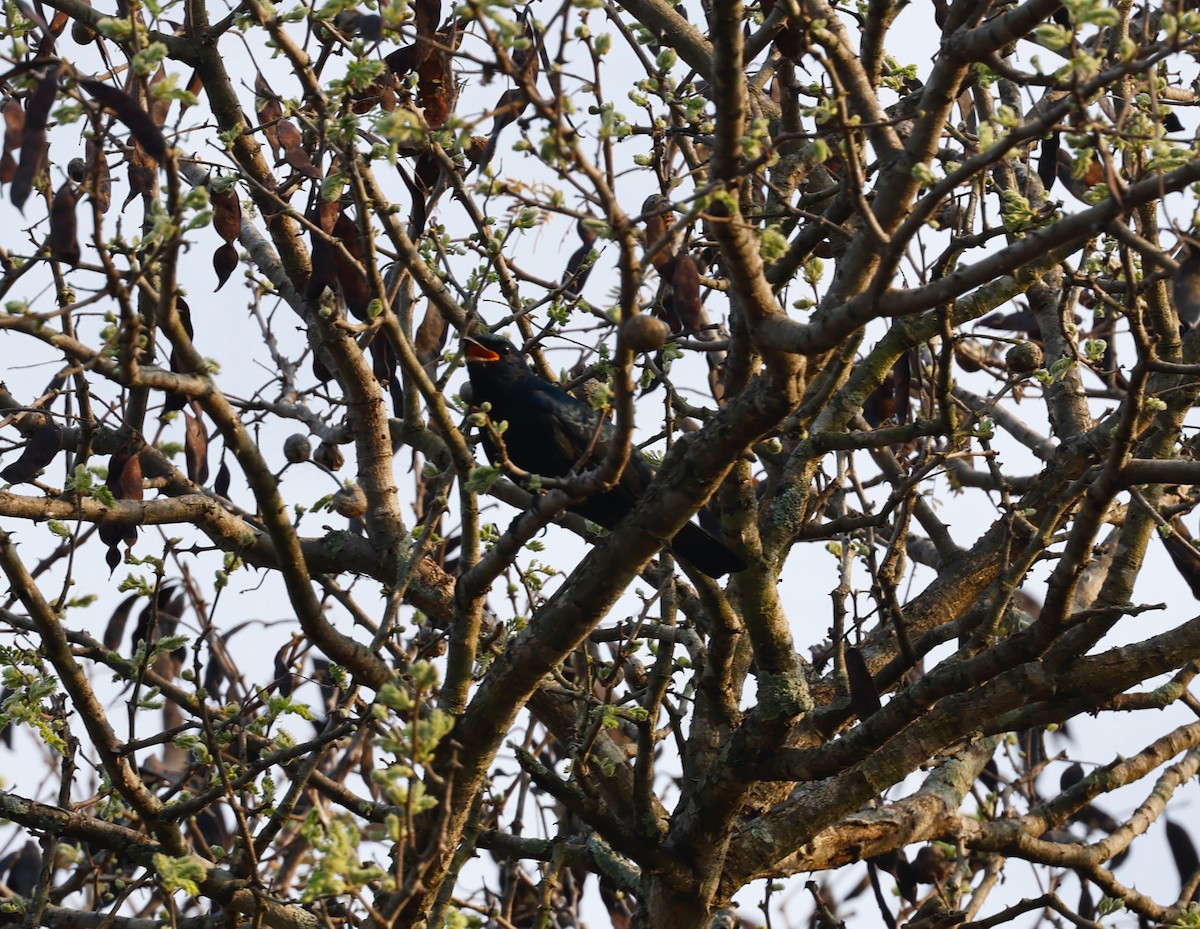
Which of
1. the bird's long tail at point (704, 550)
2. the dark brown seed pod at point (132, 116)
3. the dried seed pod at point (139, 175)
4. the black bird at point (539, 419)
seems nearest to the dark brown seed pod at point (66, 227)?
the dark brown seed pod at point (132, 116)

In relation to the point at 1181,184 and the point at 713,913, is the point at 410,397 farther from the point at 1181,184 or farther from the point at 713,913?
the point at 1181,184

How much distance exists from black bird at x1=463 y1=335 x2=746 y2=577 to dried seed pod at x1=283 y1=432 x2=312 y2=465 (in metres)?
0.78

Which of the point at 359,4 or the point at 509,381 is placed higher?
the point at 509,381

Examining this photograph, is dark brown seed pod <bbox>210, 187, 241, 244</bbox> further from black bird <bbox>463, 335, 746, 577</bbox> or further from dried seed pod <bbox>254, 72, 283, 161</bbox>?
black bird <bbox>463, 335, 746, 577</bbox>

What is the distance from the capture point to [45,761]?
6891 mm

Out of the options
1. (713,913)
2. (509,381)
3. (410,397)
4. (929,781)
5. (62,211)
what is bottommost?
(713,913)

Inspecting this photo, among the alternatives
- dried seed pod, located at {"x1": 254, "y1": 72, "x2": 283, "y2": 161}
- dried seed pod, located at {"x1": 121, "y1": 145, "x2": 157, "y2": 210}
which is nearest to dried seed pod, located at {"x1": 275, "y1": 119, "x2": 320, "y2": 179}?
dried seed pod, located at {"x1": 254, "y1": 72, "x2": 283, "y2": 161}

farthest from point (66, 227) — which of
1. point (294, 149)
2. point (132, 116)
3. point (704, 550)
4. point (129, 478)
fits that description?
point (704, 550)

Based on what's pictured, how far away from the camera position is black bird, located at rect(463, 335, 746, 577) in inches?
221

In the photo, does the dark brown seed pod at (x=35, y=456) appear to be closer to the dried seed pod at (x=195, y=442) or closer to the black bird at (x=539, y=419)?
the dried seed pod at (x=195, y=442)

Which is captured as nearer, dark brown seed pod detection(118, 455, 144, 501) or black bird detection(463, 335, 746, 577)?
dark brown seed pod detection(118, 455, 144, 501)

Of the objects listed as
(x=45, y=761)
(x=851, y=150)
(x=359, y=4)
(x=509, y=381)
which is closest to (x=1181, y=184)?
(x=851, y=150)

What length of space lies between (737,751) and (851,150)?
221 centimetres

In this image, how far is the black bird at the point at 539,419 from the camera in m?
5.62
